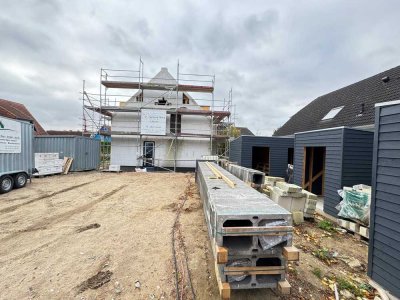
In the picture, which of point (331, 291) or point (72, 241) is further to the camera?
point (72, 241)

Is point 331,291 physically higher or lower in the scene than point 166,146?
lower

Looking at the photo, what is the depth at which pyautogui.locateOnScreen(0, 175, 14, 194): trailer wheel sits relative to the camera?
8531mm

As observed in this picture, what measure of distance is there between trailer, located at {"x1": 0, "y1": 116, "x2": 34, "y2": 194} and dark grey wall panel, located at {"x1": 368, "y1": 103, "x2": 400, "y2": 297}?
11770 millimetres

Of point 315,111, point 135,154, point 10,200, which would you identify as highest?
point 315,111

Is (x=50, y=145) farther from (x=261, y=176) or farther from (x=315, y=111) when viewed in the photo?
(x=315, y=111)

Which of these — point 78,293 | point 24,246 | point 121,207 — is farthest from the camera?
point 121,207

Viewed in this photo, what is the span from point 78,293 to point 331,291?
3.67m

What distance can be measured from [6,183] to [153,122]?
10166 millimetres

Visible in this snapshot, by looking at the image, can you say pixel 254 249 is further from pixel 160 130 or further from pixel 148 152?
pixel 148 152

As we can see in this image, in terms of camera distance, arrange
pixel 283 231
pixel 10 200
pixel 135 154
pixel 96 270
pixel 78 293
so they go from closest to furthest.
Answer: pixel 283 231
pixel 78 293
pixel 96 270
pixel 10 200
pixel 135 154

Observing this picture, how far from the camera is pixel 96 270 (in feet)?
11.6

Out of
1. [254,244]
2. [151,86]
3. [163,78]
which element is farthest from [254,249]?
[163,78]

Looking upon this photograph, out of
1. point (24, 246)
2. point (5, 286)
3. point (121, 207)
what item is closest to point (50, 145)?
point (121, 207)

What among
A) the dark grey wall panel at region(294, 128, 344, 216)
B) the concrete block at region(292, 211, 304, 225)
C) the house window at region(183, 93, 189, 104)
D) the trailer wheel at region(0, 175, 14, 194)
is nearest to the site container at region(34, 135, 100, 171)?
the trailer wheel at region(0, 175, 14, 194)
